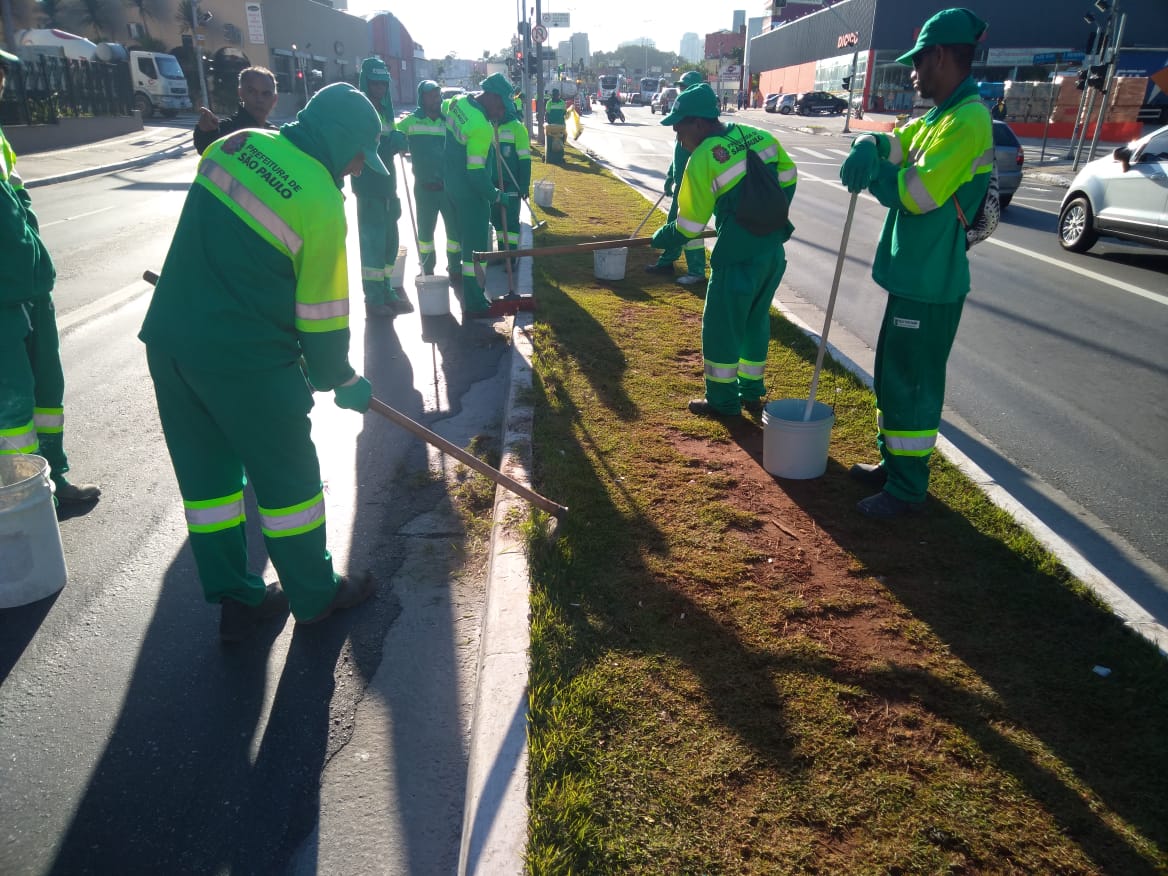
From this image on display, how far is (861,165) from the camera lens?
367 cm

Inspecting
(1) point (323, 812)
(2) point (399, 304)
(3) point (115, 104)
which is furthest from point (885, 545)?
(3) point (115, 104)

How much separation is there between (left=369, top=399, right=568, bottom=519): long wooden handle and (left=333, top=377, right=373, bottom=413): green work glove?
5cm

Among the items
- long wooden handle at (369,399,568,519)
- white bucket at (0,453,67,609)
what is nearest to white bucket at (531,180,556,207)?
long wooden handle at (369,399,568,519)

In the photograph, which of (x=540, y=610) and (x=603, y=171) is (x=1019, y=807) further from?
(x=603, y=171)

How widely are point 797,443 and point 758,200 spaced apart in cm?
144

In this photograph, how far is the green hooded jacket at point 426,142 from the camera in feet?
27.0

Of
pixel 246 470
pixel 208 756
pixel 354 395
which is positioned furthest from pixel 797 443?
pixel 208 756

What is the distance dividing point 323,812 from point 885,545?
2.67 m

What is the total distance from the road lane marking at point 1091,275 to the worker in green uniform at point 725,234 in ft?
20.7

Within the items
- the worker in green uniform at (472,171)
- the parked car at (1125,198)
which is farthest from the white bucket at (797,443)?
the parked car at (1125,198)

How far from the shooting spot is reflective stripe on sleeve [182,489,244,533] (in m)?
3.06

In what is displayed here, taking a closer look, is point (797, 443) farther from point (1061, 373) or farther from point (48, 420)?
point (48, 420)

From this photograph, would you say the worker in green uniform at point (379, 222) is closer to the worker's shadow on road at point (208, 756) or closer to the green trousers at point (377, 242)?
the green trousers at point (377, 242)

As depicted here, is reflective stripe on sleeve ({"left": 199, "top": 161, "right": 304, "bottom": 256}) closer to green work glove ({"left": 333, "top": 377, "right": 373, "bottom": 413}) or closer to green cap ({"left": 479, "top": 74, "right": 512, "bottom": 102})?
green work glove ({"left": 333, "top": 377, "right": 373, "bottom": 413})
